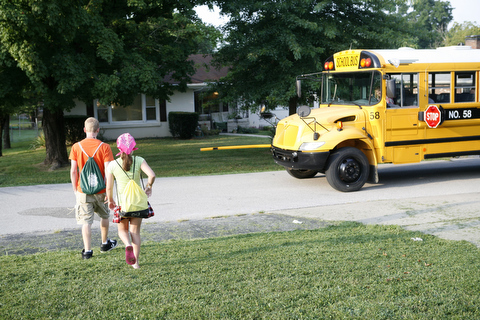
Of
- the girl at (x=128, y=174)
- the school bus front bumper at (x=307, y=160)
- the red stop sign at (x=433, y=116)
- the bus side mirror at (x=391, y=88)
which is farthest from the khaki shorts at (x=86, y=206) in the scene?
the red stop sign at (x=433, y=116)

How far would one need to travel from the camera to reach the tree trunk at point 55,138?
14779mm

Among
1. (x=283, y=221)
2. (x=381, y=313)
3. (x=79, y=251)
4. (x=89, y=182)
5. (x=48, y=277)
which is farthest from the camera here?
(x=283, y=221)

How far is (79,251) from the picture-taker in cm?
577

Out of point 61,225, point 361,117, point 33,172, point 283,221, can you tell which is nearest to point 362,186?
point 361,117

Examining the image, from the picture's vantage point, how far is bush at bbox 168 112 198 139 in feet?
79.9

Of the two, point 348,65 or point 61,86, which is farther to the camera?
point 61,86

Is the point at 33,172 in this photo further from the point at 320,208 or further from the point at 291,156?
the point at 320,208

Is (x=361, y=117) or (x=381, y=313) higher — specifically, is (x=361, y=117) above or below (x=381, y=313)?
above

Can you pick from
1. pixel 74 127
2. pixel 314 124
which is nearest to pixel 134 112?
pixel 74 127

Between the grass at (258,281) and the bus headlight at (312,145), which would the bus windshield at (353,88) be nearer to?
the bus headlight at (312,145)

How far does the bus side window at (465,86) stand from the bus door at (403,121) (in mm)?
1043

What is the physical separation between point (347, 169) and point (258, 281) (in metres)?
5.47

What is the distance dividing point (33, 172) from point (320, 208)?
30.1ft

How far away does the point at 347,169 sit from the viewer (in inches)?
377
